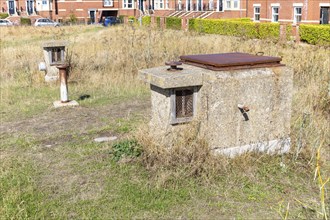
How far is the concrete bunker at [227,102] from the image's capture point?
5203 mm

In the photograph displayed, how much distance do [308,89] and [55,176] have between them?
5.15m

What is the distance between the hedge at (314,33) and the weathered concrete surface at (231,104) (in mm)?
15704

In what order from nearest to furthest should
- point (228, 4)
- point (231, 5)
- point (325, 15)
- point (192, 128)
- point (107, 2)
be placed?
point (192, 128) → point (325, 15) → point (231, 5) → point (228, 4) → point (107, 2)

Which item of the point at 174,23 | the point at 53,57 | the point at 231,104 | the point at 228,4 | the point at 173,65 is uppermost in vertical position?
the point at 228,4

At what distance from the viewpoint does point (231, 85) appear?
526 cm

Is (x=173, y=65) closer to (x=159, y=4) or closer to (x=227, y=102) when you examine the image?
(x=227, y=102)

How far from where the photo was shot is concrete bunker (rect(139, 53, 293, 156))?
5203 mm

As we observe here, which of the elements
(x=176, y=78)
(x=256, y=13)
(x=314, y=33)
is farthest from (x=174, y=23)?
(x=176, y=78)

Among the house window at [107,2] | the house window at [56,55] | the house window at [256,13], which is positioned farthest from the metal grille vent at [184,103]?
the house window at [107,2]

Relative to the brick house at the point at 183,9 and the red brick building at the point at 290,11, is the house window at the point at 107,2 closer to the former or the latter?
the brick house at the point at 183,9

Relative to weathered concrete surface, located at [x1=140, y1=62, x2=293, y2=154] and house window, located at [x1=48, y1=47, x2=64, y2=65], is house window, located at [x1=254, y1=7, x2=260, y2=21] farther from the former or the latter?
weathered concrete surface, located at [x1=140, y1=62, x2=293, y2=154]

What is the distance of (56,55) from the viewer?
1159 cm

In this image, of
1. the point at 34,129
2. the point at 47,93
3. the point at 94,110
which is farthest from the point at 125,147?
the point at 47,93

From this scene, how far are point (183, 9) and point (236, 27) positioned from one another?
60.1ft
